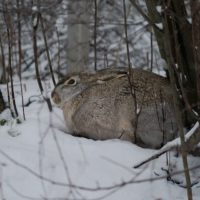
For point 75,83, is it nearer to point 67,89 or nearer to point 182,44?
point 67,89

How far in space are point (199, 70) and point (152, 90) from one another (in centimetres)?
101

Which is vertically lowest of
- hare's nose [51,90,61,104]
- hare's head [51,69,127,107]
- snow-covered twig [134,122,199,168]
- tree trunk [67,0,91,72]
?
tree trunk [67,0,91,72]

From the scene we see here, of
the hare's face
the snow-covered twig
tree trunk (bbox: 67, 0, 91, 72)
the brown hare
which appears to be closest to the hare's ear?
the brown hare

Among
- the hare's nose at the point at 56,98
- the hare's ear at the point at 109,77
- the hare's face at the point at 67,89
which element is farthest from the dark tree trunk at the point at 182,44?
the hare's nose at the point at 56,98

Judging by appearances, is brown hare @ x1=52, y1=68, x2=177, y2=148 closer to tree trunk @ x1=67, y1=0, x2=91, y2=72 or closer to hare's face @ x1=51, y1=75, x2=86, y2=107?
hare's face @ x1=51, y1=75, x2=86, y2=107

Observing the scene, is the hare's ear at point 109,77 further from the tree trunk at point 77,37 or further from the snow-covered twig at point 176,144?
the tree trunk at point 77,37

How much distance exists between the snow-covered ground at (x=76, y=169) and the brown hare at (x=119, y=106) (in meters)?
0.15

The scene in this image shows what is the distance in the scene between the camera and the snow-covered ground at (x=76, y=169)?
13.7ft

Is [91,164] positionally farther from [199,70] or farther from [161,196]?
[199,70]

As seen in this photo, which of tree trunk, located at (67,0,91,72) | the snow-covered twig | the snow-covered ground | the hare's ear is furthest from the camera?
tree trunk, located at (67,0,91,72)

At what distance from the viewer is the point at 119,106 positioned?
16.5ft

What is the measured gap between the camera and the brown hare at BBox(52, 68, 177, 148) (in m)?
4.98

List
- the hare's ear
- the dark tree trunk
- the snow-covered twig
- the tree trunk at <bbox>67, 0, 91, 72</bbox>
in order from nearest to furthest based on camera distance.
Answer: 1. the snow-covered twig
2. the dark tree trunk
3. the hare's ear
4. the tree trunk at <bbox>67, 0, 91, 72</bbox>

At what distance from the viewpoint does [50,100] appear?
578cm
